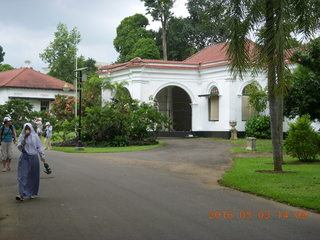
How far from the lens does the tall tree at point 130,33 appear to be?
1901 inches

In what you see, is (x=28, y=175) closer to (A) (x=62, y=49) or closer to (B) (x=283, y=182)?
(B) (x=283, y=182)

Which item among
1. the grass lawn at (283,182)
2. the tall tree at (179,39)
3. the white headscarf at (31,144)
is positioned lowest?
the grass lawn at (283,182)

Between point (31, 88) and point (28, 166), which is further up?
point (31, 88)

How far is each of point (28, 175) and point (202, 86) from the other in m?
23.9

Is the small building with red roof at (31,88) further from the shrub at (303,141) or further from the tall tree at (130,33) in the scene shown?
the shrub at (303,141)

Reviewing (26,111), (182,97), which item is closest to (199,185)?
(26,111)

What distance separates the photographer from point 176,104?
3606 centimetres

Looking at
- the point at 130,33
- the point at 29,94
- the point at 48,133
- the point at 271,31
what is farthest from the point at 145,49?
the point at 271,31

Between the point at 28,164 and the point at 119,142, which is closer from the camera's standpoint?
the point at 28,164

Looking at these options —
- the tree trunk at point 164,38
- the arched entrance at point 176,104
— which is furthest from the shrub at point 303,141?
the tree trunk at point 164,38

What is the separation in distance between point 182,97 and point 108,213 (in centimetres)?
2875

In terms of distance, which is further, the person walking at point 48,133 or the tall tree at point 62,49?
the tall tree at point 62,49

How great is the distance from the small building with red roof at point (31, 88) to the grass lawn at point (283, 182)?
112 feet

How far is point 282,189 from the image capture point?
10.5 m
